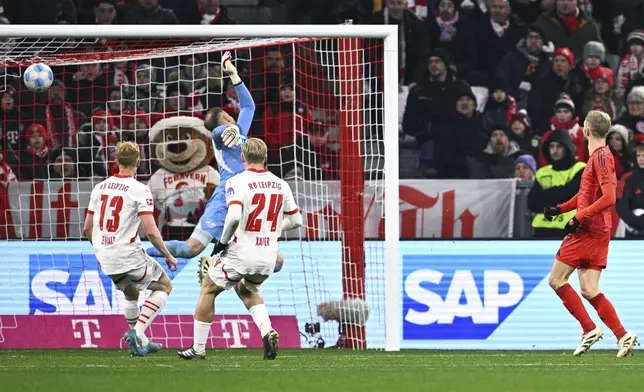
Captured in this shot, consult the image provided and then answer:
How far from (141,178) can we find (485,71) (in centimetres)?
551

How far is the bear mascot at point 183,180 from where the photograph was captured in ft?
43.2

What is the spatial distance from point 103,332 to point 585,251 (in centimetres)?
492

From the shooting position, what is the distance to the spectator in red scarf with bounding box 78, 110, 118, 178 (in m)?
14.0

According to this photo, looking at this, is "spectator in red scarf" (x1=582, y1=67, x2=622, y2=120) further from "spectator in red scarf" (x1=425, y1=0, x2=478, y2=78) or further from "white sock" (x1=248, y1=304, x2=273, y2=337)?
"white sock" (x1=248, y1=304, x2=273, y2=337)

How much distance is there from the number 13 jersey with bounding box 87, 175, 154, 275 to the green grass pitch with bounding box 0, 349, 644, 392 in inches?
31.5

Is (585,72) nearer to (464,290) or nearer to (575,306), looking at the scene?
(464,290)

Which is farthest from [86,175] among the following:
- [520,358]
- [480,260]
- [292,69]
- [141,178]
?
[520,358]

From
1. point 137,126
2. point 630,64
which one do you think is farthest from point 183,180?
point 630,64

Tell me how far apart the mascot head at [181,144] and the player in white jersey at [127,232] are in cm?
277

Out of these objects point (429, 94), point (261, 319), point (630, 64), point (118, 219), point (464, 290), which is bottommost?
point (464, 290)

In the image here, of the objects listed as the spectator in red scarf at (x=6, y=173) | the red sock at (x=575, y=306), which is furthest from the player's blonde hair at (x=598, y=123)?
the spectator in red scarf at (x=6, y=173)

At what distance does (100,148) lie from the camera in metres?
14.1

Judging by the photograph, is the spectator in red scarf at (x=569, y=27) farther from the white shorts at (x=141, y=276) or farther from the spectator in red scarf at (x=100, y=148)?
the white shorts at (x=141, y=276)

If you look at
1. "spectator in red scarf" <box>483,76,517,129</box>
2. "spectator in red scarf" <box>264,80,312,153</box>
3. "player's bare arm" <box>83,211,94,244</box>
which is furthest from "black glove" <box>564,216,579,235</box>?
"spectator in red scarf" <box>483,76,517,129</box>
